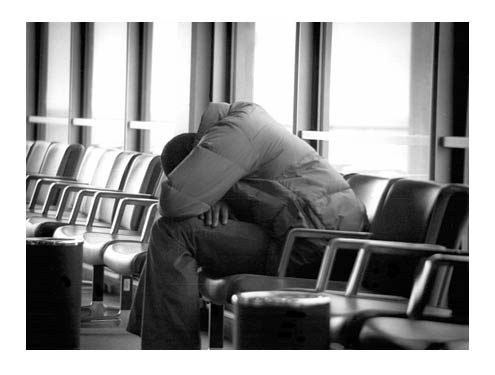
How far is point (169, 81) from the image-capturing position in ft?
13.4

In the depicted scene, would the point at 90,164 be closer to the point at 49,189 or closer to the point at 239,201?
the point at 49,189

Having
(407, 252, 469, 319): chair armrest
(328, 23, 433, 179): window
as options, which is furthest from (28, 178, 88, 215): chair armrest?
(407, 252, 469, 319): chair armrest

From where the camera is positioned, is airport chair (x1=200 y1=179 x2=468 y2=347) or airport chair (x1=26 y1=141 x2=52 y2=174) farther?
airport chair (x1=26 y1=141 x2=52 y2=174)

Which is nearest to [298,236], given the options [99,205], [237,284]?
[237,284]

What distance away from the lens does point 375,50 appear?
4059 mm

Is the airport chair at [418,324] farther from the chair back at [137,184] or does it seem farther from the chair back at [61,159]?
the chair back at [61,159]

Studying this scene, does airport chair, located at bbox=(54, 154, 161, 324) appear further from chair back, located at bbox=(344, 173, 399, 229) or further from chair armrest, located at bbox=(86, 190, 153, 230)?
chair back, located at bbox=(344, 173, 399, 229)

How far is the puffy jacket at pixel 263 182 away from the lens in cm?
394

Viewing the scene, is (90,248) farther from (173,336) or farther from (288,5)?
(288,5)

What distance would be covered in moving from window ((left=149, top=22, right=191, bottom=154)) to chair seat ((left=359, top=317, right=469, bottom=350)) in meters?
1.00

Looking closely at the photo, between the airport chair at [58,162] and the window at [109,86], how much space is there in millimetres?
85

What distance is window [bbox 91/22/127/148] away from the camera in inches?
162

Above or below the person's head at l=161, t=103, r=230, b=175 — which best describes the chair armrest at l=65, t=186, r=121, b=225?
below
